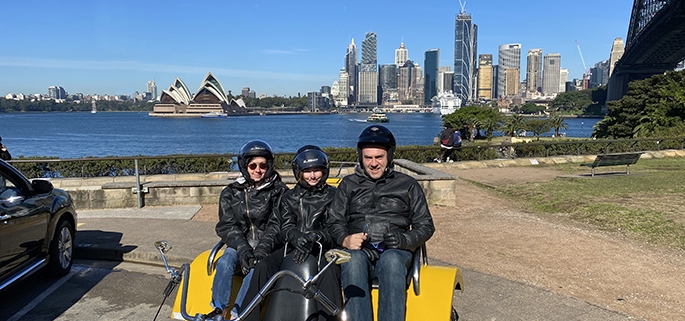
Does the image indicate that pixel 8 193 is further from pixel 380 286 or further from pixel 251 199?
pixel 380 286

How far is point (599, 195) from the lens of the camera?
11.1 metres

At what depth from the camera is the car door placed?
193 inches

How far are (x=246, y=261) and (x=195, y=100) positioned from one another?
152099mm

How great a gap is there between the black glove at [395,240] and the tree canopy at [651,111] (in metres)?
26.5

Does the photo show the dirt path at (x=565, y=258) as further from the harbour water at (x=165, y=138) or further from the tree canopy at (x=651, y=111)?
the harbour water at (x=165, y=138)

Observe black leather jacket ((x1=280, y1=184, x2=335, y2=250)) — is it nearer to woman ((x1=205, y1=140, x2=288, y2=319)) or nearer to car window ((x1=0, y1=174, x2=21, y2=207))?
woman ((x1=205, y1=140, x2=288, y2=319))

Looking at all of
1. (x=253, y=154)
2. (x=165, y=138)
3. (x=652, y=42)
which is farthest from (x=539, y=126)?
(x=253, y=154)

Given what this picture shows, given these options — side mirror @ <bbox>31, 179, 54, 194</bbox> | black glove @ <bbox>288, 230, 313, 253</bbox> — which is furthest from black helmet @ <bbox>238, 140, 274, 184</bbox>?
side mirror @ <bbox>31, 179, 54, 194</bbox>

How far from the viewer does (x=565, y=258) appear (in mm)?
6648

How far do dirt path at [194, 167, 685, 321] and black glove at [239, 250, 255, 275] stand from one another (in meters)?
3.43

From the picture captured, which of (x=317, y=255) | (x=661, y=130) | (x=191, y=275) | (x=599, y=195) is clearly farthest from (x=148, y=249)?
(x=661, y=130)

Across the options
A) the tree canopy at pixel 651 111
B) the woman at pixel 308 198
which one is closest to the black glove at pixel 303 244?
the woman at pixel 308 198

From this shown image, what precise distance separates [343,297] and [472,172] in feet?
42.8

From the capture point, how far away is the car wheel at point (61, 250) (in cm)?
599
